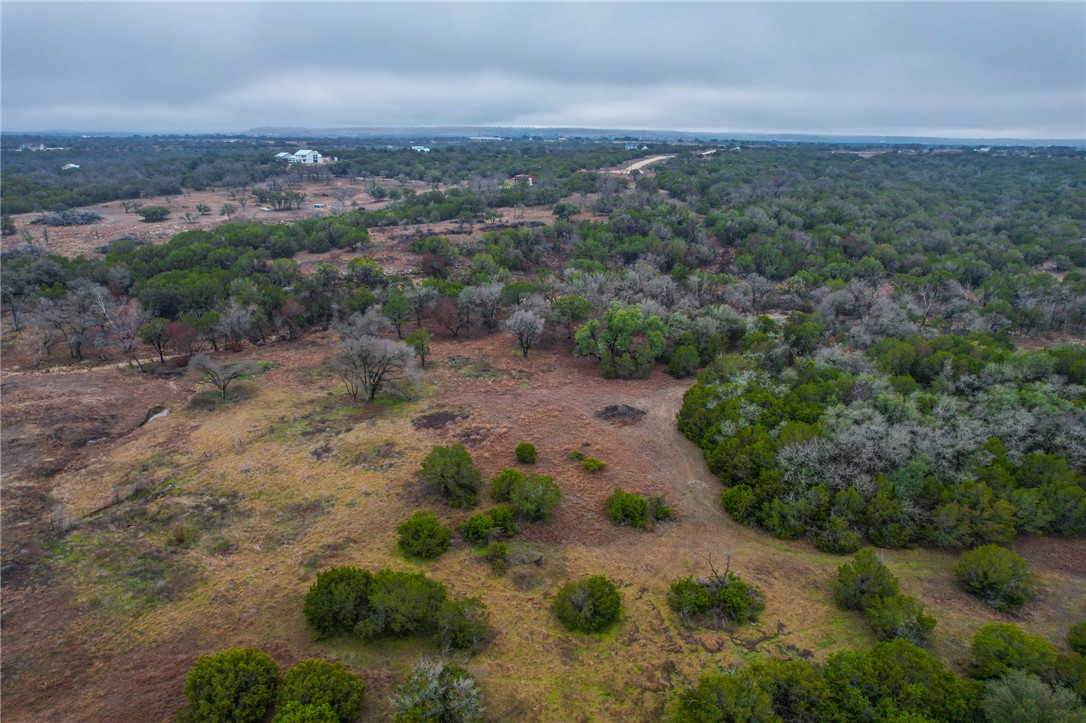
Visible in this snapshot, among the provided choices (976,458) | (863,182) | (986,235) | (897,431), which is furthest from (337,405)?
Result: (863,182)

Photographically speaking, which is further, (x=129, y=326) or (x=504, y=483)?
(x=129, y=326)

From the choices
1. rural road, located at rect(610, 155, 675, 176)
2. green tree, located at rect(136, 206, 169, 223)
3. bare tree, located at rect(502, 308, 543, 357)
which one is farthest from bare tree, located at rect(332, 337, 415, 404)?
rural road, located at rect(610, 155, 675, 176)

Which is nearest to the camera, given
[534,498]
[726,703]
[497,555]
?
[726,703]

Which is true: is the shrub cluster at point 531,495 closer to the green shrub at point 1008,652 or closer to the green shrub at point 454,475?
the green shrub at point 454,475

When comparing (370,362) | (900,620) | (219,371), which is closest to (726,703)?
(900,620)

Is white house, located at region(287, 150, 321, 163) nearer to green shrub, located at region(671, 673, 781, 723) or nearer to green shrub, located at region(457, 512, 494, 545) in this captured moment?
green shrub, located at region(457, 512, 494, 545)

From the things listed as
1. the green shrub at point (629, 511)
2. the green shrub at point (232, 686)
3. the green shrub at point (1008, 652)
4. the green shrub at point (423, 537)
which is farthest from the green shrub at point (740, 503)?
the green shrub at point (232, 686)

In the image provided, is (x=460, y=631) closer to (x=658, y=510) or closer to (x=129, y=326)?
(x=658, y=510)
